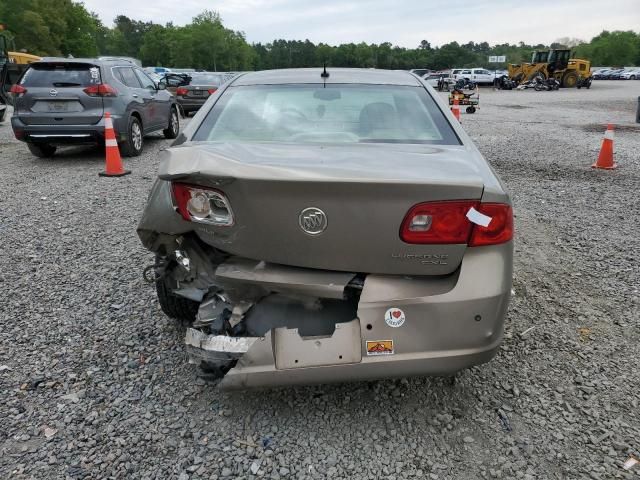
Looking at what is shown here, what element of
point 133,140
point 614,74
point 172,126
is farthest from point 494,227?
point 614,74

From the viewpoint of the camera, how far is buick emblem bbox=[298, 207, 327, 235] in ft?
6.60

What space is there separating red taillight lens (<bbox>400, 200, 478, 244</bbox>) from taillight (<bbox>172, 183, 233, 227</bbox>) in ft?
2.44

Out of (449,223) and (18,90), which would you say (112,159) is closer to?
(18,90)

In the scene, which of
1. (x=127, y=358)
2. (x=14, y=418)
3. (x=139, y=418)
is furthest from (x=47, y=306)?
(x=139, y=418)

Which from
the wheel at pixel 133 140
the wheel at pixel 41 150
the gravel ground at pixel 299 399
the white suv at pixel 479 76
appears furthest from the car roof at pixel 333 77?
the white suv at pixel 479 76

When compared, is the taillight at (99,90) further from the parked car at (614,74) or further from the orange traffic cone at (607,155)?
the parked car at (614,74)

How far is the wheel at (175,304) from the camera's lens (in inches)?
118

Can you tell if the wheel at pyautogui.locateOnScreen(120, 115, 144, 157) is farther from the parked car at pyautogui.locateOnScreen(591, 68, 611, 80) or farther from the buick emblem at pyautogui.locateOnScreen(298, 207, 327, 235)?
the parked car at pyautogui.locateOnScreen(591, 68, 611, 80)

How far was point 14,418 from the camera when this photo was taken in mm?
2406

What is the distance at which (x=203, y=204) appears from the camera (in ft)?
7.07

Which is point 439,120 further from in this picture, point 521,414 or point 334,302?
point 521,414

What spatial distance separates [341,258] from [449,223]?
0.46m

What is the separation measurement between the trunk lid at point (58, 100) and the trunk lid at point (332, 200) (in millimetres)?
6971

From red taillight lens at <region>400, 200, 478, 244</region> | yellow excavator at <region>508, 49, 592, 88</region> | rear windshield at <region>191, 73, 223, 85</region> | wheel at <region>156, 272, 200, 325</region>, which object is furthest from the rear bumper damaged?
yellow excavator at <region>508, 49, 592, 88</region>
